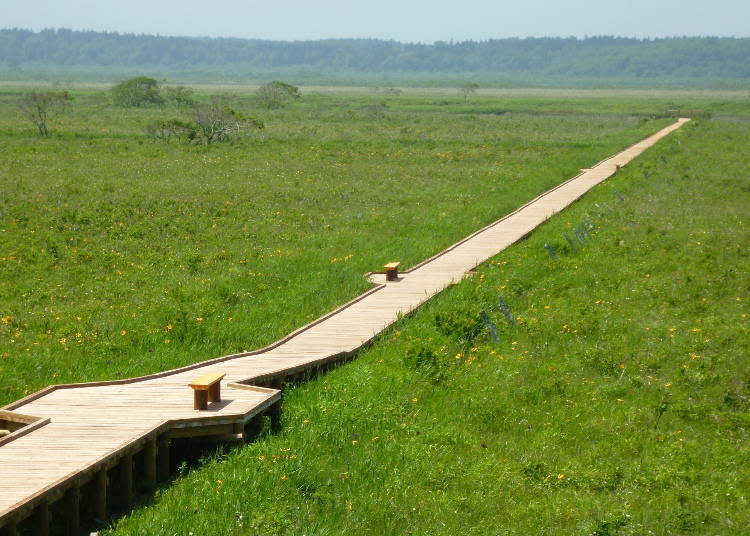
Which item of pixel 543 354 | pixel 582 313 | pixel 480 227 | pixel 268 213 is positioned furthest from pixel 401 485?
pixel 268 213

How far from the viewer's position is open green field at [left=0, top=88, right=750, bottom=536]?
29.4 ft

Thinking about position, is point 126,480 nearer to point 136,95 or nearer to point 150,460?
point 150,460

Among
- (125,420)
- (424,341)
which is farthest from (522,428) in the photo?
(125,420)

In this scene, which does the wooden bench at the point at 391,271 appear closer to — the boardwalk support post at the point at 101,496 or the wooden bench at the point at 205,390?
the wooden bench at the point at 205,390

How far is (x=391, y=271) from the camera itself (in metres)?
17.9

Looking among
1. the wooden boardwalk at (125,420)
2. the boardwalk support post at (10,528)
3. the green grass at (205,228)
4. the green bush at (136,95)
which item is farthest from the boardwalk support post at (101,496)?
the green bush at (136,95)

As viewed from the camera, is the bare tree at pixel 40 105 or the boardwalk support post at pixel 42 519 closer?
the boardwalk support post at pixel 42 519

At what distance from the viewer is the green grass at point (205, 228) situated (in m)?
14.0

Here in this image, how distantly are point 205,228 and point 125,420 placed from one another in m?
15.3

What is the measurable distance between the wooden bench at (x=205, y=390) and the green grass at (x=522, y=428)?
0.70m

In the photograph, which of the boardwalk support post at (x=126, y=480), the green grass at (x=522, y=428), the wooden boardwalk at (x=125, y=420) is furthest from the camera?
the boardwalk support post at (x=126, y=480)

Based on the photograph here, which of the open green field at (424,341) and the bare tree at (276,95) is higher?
the bare tree at (276,95)

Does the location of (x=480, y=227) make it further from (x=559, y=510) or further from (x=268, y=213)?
(x=559, y=510)

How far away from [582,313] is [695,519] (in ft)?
22.3
